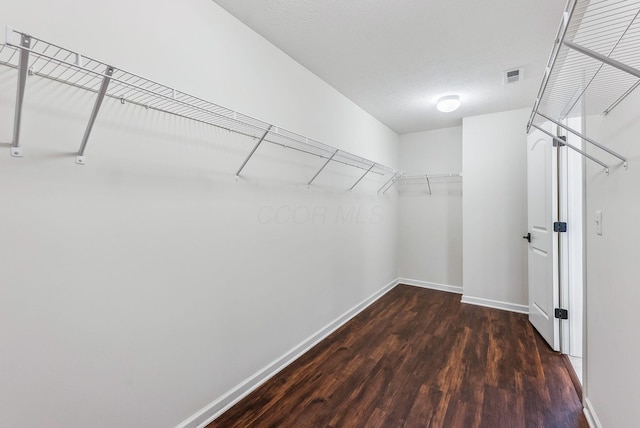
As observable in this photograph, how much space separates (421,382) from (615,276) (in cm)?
131

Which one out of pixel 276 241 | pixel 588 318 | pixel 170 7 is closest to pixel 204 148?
pixel 170 7

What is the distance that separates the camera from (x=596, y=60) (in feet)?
3.19

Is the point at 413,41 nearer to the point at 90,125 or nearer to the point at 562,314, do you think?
the point at 90,125

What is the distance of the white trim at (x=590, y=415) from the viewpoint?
58.3 inches

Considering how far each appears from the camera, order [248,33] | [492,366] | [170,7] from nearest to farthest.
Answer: [170,7] < [248,33] < [492,366]

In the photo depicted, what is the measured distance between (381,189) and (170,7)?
9.64 feet

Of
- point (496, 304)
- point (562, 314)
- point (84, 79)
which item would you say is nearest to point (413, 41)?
point (84, 79)

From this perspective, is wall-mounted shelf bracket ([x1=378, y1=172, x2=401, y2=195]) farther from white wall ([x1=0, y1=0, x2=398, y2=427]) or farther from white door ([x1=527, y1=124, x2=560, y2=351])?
white wall ([x1=0, y1=0, x2=398, y2=427])

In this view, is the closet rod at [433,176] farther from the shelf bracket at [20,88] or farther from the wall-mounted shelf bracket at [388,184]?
the shelf bracket at [20,88]

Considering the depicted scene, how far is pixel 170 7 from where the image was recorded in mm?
1396

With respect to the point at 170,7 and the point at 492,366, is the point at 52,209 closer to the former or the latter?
the point at 170,7

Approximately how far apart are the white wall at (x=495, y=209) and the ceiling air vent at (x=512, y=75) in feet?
3.15

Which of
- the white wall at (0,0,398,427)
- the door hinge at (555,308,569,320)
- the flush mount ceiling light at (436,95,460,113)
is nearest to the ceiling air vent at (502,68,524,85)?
the flush mount ceiling light at (436,95,460,113)

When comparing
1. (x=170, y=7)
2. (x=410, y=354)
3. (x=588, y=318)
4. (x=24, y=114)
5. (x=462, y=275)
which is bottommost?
(x=410, y=354)
